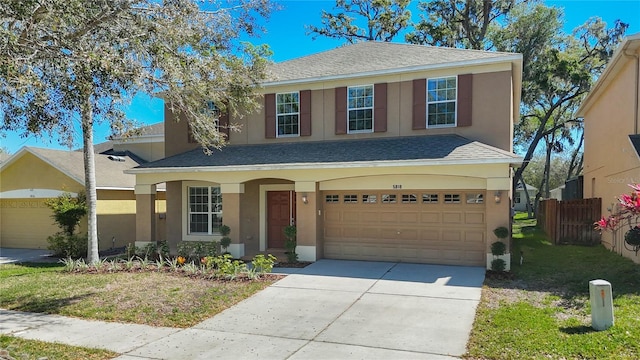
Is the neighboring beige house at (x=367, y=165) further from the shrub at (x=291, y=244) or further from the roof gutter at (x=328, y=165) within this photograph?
the shrub at (x=291, y=244)

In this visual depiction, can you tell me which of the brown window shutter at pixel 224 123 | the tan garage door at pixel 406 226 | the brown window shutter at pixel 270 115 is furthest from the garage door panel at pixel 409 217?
the brown window shutter at pixel 224 123

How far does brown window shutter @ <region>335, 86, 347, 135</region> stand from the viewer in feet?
45.5

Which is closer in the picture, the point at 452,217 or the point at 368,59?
the point at 452,217

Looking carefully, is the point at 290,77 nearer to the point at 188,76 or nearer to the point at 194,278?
the point at 188,76

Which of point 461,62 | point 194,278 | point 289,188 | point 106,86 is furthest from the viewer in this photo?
point 289,188

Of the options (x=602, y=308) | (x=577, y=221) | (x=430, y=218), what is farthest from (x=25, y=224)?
(x=577, y=221)

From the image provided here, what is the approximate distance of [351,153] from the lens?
492 inches

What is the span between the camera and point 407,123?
43.4 feet

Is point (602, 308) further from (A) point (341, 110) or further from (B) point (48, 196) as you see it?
(B) point (48, 196)

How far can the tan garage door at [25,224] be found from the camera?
1722cm

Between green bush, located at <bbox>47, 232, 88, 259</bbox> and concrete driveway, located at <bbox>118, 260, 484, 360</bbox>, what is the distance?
855cm

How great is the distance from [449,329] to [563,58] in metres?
21.0

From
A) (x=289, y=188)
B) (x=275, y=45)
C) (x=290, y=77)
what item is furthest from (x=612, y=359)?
(x=275, y=45)

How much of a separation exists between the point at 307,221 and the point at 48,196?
11.6 metres
